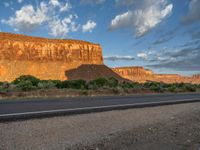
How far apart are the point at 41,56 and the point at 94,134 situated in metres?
99.4

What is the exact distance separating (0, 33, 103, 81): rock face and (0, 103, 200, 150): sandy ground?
82882mm

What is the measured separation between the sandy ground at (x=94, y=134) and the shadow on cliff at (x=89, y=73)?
288 feet

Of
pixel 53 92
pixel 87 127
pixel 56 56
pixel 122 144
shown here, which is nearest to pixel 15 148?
pixel 122 144

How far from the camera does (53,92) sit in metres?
29.9

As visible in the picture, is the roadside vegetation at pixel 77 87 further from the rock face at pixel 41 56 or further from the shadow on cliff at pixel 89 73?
the rock face at pixel 41 56

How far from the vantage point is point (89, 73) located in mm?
103500

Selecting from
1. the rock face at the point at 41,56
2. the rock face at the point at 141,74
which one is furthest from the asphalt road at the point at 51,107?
the rock face at the point at 141,74

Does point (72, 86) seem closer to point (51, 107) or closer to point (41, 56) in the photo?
point (51, 107)

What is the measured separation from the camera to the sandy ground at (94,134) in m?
7.48

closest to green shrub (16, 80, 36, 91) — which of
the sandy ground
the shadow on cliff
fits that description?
the sandy ground

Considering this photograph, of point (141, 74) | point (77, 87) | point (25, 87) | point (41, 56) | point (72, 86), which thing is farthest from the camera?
point (141, 74)

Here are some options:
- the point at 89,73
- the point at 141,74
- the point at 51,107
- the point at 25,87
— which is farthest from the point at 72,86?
the point at 141,74

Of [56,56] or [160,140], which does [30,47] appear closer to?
[56,56]

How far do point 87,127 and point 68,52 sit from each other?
343 ft
